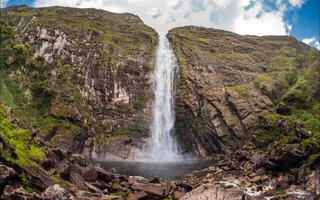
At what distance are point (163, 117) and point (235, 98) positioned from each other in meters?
14.0

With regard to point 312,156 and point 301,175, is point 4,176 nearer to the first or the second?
point 301,175

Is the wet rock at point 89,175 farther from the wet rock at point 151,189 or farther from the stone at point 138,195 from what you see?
the stone at point 138,195

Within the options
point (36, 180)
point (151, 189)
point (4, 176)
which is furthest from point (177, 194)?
point (4, 176)

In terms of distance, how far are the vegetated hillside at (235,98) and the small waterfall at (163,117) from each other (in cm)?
182

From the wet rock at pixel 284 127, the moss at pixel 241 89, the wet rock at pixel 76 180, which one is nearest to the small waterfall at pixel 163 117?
the moss at pixel 241 89

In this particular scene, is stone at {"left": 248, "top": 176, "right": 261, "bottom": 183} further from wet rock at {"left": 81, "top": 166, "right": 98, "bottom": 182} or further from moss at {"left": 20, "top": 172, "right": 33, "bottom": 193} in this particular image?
moss at {"left": 20, "top": 172, "right": 33, "bottom": 193}

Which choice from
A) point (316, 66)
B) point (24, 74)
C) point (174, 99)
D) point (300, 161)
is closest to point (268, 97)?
point (316, 66)

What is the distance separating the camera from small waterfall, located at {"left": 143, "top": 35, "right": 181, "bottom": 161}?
35.6 m

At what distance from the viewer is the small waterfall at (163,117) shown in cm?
3559

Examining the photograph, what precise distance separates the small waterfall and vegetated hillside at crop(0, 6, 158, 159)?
1.85 meters

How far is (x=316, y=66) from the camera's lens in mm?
37688

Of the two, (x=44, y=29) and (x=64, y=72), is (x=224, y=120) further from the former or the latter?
(x=44, y=29)

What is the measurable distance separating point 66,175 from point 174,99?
3182cm

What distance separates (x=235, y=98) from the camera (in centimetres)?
3628
